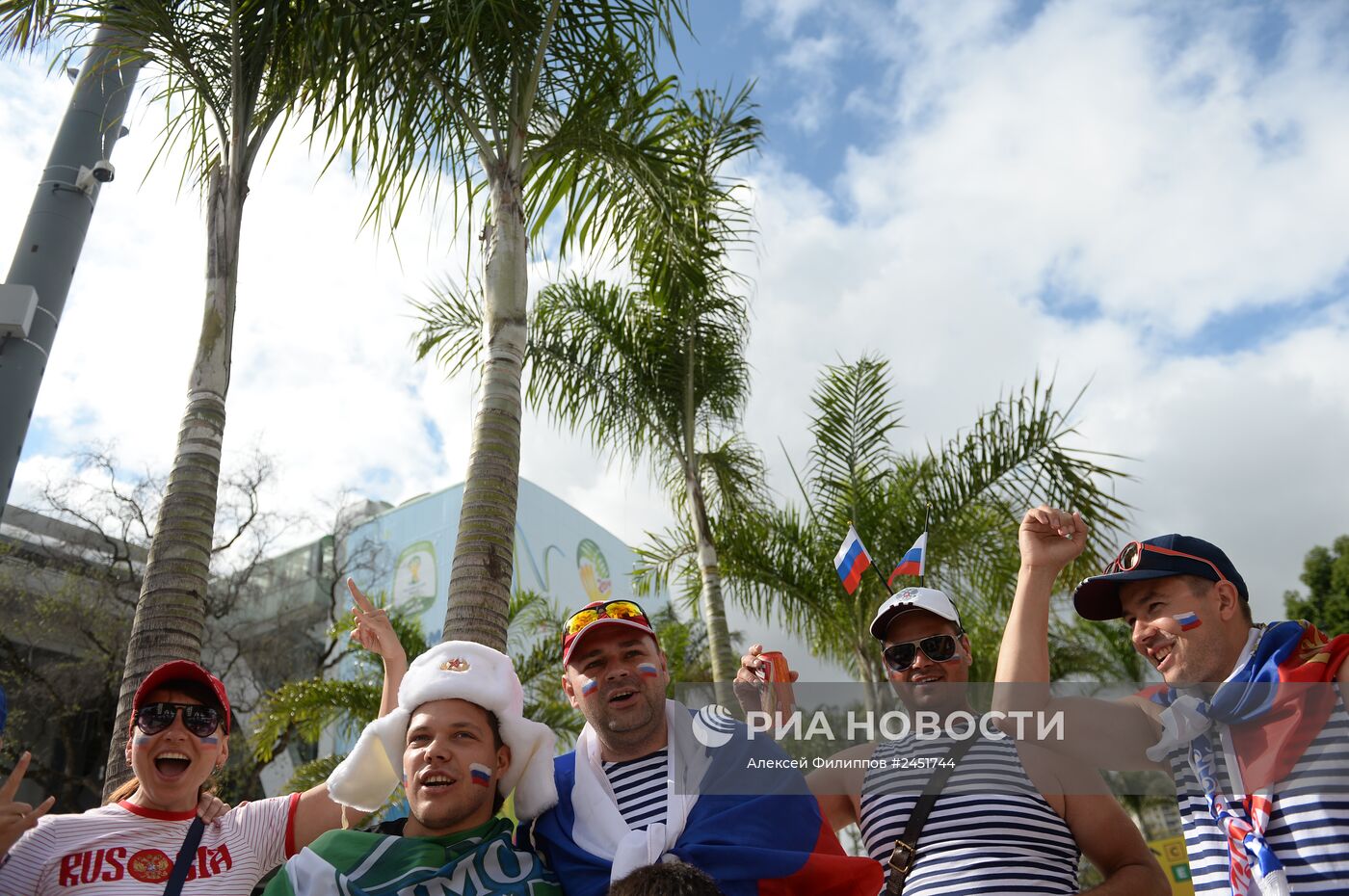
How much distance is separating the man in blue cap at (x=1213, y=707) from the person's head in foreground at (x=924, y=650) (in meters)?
0.15

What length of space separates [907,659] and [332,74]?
470 cm

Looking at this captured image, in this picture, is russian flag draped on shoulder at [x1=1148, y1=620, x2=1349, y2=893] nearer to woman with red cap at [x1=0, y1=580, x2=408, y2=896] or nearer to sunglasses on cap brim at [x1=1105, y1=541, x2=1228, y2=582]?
sunglasses on cap brim at [x1=1105, y1=541, x2=1228, y2=582]

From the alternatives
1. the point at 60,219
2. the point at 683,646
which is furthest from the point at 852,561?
the point at 683,646

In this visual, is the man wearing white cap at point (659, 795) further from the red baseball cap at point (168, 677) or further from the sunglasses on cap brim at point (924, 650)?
the red baseball cap at point (168, 677)

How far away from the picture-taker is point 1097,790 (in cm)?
275

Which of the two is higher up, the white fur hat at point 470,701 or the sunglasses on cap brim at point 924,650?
the sunglasses on cap brim at point 924,650

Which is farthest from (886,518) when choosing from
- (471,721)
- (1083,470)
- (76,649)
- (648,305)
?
(76,649)

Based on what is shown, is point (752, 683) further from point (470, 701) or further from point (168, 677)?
point (168, 677)

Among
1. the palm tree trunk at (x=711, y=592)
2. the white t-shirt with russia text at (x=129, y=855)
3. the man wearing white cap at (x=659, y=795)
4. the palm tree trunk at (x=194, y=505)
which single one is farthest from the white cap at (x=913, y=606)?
the palm tree trunk at (x=711, y=592)

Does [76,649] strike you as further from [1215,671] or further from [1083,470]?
[1215,671]

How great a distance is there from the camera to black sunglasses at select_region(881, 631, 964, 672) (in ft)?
9.80

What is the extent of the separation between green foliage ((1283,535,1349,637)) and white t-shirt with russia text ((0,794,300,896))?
27207mm

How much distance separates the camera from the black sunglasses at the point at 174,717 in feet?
9.56

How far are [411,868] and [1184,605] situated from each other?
209cm
